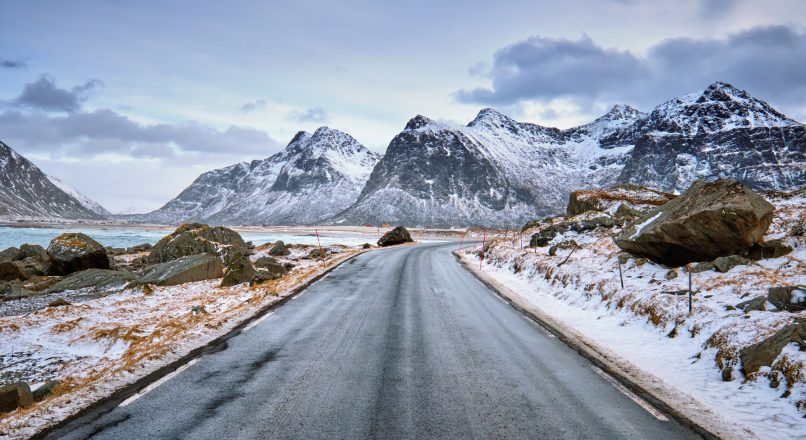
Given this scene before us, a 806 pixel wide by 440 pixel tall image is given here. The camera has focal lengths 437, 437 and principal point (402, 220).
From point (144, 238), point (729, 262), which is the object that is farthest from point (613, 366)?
point (144, 238)

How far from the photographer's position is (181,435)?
4590mm

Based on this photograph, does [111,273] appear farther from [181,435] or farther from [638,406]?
[638,406]

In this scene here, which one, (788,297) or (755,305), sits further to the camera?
(755,305)

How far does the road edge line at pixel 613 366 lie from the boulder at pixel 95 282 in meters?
17.1

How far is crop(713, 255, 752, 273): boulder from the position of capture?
10891 mm

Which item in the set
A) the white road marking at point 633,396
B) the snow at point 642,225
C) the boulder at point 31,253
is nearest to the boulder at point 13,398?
the white road marking at point 633,396

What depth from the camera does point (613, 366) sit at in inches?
295

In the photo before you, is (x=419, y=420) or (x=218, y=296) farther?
(x=218, y=296)

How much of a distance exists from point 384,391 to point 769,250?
11529 millimetres

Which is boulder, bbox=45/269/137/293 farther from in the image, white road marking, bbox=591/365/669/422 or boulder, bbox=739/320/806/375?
boulder, bbox=739/320/806/375

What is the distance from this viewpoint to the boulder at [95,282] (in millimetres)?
19250

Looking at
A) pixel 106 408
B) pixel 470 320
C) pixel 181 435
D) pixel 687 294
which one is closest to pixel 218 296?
pixel 470 320

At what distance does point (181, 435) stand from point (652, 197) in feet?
109

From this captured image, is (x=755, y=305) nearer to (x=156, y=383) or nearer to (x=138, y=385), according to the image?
(x=156, y=383)
